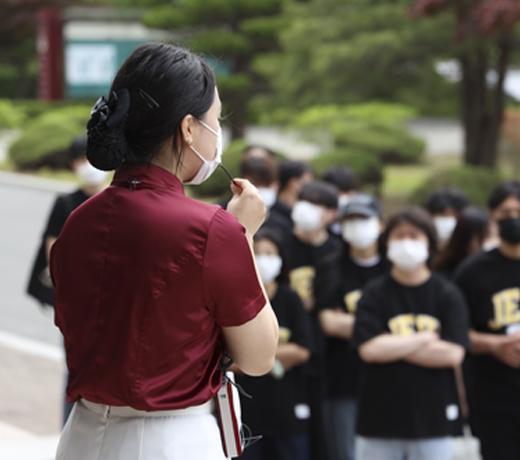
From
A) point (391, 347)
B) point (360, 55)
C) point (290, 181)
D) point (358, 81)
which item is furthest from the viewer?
point (358, 81)

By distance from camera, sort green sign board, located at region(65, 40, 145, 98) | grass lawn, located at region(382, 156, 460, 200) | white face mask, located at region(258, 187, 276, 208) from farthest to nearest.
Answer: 1. green sign board, located at region(65, 40, 145, 98)
2. grass lawn, located at region(382, 156, 460, 200)
3. white face mask, located at region(258, 187, 276, 208)

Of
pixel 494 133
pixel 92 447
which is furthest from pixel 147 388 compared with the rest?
pixel 494 133

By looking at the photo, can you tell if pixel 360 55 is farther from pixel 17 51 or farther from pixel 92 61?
pixel 17 51

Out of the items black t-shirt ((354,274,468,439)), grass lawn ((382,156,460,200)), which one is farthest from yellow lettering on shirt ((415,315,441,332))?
grass lawn ((382,156,460,200))

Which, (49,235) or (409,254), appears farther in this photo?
(49,235)

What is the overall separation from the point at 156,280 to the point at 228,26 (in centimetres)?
2551

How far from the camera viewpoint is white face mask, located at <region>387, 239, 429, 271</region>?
6.21m

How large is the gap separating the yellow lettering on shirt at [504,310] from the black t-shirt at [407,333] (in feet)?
0.96

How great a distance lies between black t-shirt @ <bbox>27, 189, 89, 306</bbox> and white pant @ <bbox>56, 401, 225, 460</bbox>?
382 cm

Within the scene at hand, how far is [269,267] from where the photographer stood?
6516mm

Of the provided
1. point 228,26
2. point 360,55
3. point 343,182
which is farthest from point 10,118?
point 343,182

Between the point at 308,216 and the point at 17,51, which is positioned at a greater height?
the point at 308,216

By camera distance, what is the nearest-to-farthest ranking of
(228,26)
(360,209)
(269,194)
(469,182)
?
(360,209), (269,194), (469,182), (228,26)

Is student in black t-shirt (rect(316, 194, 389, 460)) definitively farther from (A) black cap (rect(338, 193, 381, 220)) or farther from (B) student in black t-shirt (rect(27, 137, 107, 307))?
(B) student in black t-shirt (rect(27, 137, 107, 307))
